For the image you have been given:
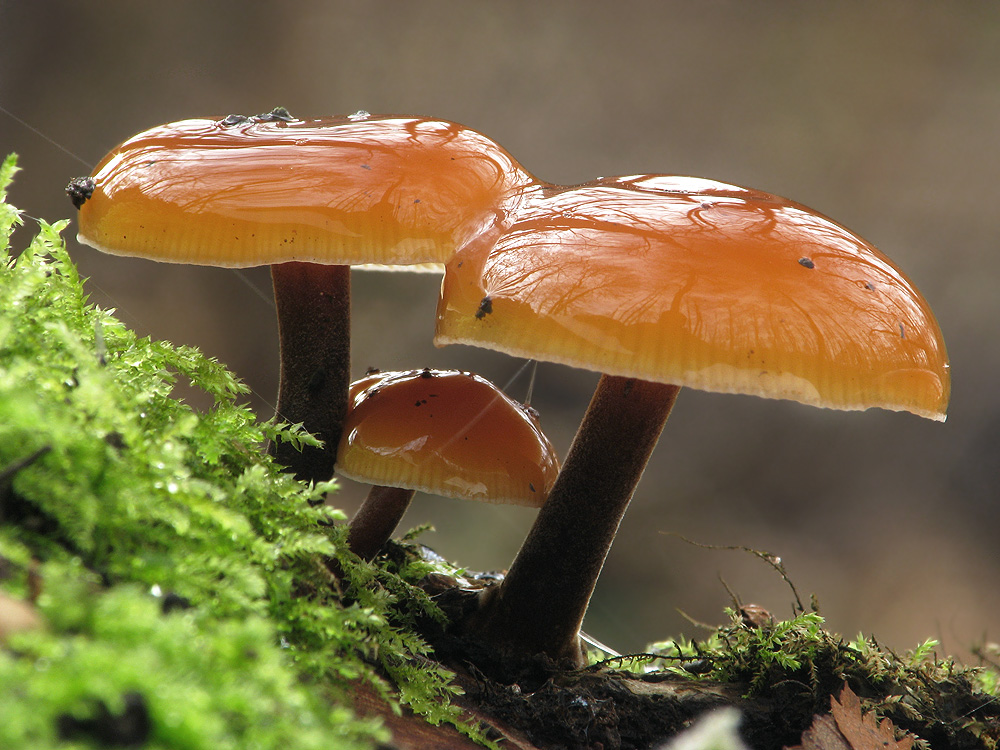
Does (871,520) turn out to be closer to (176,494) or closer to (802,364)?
(802,364)

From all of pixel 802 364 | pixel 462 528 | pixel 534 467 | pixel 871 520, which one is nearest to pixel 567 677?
pixel 534 467

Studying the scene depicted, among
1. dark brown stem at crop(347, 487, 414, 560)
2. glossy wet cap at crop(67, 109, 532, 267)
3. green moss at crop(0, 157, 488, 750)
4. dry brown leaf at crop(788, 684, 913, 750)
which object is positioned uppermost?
glossy wet cap at crop(67, 109, 532, 267)

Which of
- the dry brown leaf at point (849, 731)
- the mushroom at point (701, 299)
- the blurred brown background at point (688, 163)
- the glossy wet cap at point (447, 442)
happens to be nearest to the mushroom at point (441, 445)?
the glossy wet cap at point (447, 442)

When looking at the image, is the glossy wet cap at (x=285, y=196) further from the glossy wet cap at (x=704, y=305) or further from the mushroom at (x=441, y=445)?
the mushroom at (x=441, y=445)

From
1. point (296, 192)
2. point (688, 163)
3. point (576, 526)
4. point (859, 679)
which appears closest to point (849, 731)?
point (859, 679)

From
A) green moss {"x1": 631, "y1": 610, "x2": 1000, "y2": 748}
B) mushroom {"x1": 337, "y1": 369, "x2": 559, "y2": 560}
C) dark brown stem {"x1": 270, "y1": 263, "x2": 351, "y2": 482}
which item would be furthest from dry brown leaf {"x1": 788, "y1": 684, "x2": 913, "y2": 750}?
dark brown stem {"x1": 270, "y1": 263, "x2": 351, "y2": 482}

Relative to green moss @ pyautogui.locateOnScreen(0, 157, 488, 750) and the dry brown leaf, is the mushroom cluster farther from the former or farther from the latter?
the dry brown leaf
